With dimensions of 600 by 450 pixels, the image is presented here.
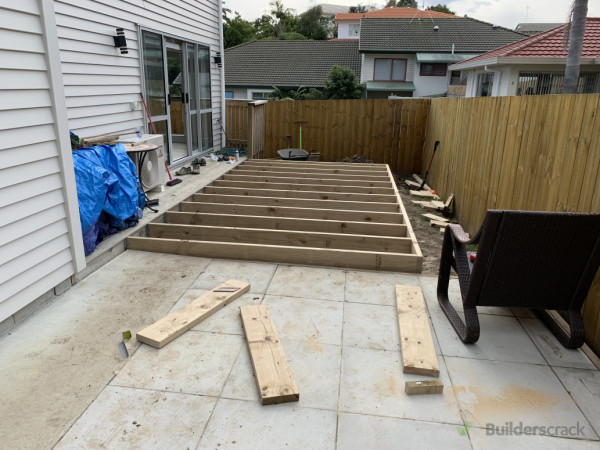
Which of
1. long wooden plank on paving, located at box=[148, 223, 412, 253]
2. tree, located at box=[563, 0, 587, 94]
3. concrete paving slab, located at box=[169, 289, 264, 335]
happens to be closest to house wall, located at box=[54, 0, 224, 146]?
long wooden plank on paving, located at box=[148, 223, 412, 253]

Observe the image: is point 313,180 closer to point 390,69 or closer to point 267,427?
point 267,427

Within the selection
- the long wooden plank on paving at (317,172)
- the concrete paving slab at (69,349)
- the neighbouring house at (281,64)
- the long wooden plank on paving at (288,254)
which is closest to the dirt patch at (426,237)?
the long wooden plank on paving at (288,254)

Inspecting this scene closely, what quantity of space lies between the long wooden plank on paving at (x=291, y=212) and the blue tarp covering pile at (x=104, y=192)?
0.72m

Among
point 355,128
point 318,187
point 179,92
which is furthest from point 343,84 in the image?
point 318,187

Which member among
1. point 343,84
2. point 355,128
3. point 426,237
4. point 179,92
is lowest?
point 426,237

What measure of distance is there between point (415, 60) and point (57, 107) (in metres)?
23.7

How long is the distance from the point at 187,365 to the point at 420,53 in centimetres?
2413

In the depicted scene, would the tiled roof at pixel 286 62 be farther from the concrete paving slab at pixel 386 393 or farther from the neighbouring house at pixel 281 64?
the concrete paving slab at pixel 386 393

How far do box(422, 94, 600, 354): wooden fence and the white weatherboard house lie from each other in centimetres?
359

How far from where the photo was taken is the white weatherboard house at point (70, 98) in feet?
8.96

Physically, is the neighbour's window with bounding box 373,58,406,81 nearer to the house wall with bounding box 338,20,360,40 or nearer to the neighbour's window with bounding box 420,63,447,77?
the neighbour's window with bounding box 420,63,447,77

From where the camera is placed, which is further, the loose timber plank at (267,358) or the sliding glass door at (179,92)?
the sliding glass door at (179,92)

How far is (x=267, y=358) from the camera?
8.12ft

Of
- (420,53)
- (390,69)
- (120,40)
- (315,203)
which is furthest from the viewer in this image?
(390,69)
